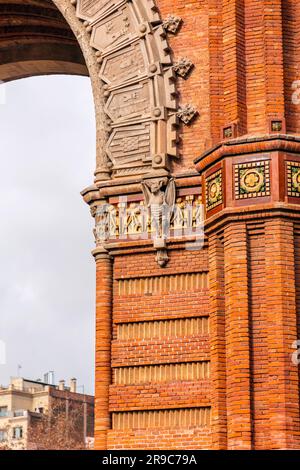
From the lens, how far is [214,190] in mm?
14961

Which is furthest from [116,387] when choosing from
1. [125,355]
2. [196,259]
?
[196,259]

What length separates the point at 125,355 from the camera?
1527 cm

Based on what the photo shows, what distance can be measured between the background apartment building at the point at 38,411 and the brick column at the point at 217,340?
40233mm

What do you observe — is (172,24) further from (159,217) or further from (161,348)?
(161,348)

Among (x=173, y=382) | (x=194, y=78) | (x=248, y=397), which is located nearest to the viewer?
(x=248, y=397)

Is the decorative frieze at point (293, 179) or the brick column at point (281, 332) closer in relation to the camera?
the brick column at point (281, 332)

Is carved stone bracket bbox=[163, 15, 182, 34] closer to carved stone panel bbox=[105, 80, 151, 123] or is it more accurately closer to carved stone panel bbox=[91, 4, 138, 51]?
carved stone panel bbox=[91, 4, 138, 51]

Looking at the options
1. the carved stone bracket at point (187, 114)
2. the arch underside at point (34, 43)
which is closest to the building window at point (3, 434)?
the arch underside at point (34, 43)

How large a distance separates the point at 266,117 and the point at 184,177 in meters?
1.28

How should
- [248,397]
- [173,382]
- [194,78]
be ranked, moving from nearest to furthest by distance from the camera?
[248,397]
[173,382]
[194,78]

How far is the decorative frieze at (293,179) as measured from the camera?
47.8ft

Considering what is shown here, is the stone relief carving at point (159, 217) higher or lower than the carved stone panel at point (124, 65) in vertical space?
lower

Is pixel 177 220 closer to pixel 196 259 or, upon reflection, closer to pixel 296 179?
pixel 196 259

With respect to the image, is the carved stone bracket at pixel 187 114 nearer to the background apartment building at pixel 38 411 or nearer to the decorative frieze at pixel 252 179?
the decorative frieze at pixel 252 179
